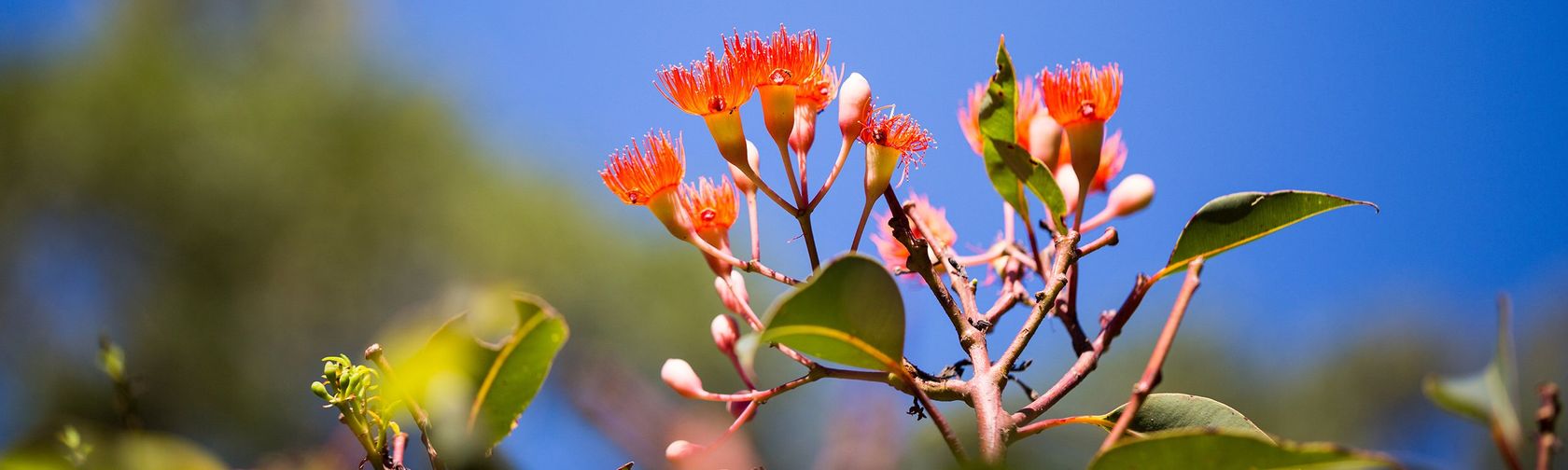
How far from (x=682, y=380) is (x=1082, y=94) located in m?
0.19

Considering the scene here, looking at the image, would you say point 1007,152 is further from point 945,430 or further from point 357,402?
point 357,402

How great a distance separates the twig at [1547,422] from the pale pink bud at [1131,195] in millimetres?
229

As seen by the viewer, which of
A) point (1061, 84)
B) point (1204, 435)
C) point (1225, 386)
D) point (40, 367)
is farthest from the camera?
point (1225, 386)

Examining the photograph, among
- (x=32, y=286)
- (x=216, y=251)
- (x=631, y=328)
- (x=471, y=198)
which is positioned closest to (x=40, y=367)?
(x=32, y=286)

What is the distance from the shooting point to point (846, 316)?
0.30 metres

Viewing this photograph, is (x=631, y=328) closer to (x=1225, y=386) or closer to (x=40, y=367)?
(x=40, y=367)

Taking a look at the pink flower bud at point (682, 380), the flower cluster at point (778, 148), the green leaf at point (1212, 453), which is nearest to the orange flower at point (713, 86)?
the flower cluster at point (778, 148)

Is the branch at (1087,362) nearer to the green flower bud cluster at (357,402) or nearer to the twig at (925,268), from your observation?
the twig at (925,268)

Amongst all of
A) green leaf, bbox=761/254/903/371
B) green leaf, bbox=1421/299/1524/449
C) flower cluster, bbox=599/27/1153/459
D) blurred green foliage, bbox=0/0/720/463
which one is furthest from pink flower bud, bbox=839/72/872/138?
blurred green foliage, bbox=0/0/720/463

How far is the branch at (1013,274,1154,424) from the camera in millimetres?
328

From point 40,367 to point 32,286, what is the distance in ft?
2.12

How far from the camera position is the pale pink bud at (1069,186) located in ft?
1.39

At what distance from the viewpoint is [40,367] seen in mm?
6344

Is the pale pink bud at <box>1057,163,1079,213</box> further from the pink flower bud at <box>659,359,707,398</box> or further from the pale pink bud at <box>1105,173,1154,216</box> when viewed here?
the pink flower bud at <box>659,359,707,398</box>
